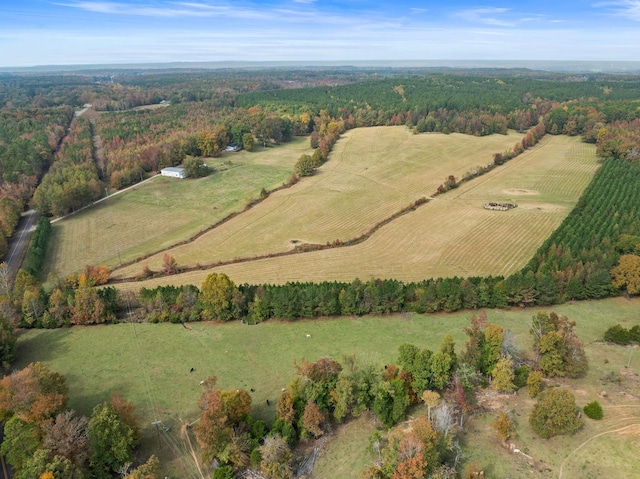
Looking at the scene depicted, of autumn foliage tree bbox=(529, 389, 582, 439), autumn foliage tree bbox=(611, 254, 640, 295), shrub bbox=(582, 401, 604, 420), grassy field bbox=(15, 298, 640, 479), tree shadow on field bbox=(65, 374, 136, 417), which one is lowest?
tree shadow on field bbox=(65, 374, 136, 417)

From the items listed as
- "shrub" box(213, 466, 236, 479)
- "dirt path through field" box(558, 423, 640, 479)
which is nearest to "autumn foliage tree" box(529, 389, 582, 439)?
"dirt path through field" box(558, 423, 640, 479)

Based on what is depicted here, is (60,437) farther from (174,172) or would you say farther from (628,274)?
(174,172)

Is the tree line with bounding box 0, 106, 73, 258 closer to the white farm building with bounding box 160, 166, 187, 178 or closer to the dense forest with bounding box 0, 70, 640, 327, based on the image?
the dense forest with bounding box 0, 70, 640, 327

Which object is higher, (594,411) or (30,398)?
(30,398)

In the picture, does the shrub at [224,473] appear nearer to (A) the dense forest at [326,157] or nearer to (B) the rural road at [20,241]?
(A) the dense forest at [326,157]

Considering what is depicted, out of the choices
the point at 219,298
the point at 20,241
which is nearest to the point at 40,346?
the point at 219,298

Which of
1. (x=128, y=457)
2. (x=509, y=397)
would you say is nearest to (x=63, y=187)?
(x=128, y=457)
